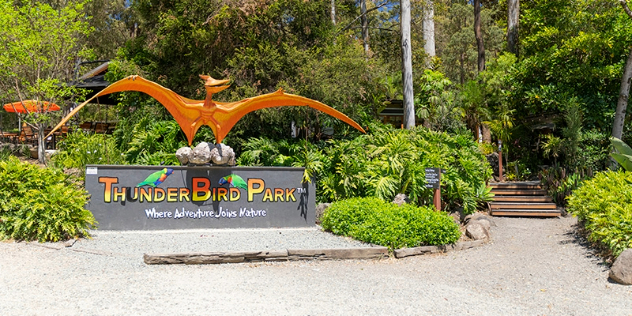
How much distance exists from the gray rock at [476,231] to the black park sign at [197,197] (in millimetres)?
3197

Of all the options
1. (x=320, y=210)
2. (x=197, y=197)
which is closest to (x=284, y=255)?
(x=197, y=197)

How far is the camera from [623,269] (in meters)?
6.82

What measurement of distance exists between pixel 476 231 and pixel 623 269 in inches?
125

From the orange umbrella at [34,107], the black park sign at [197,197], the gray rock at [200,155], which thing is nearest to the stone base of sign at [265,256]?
the black park sign at [197,197]

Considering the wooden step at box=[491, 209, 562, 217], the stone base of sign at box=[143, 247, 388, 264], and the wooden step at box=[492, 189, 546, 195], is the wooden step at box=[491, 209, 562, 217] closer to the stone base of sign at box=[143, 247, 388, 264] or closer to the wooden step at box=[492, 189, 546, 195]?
the wooden step at box=[492, 189, 546, 195]

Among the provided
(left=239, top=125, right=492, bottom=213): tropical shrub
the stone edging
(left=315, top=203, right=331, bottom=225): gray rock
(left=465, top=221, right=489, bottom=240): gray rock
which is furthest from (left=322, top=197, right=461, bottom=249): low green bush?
(left=239, top=125, right=492, bottom=213): tropical shrub

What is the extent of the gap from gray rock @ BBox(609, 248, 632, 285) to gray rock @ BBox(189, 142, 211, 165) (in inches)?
279

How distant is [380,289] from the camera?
636cm

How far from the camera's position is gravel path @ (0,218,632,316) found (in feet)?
18.0

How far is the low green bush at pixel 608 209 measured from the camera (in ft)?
25.0

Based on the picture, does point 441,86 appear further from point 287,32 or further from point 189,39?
point 189,39

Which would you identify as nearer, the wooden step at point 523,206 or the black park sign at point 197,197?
the black park sign at point 197,197

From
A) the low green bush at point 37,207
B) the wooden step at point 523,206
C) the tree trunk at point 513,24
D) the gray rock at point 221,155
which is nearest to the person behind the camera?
the low green bush at point 37,207

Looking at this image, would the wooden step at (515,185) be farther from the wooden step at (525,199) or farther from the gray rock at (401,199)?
the gray rock at (401,199)
